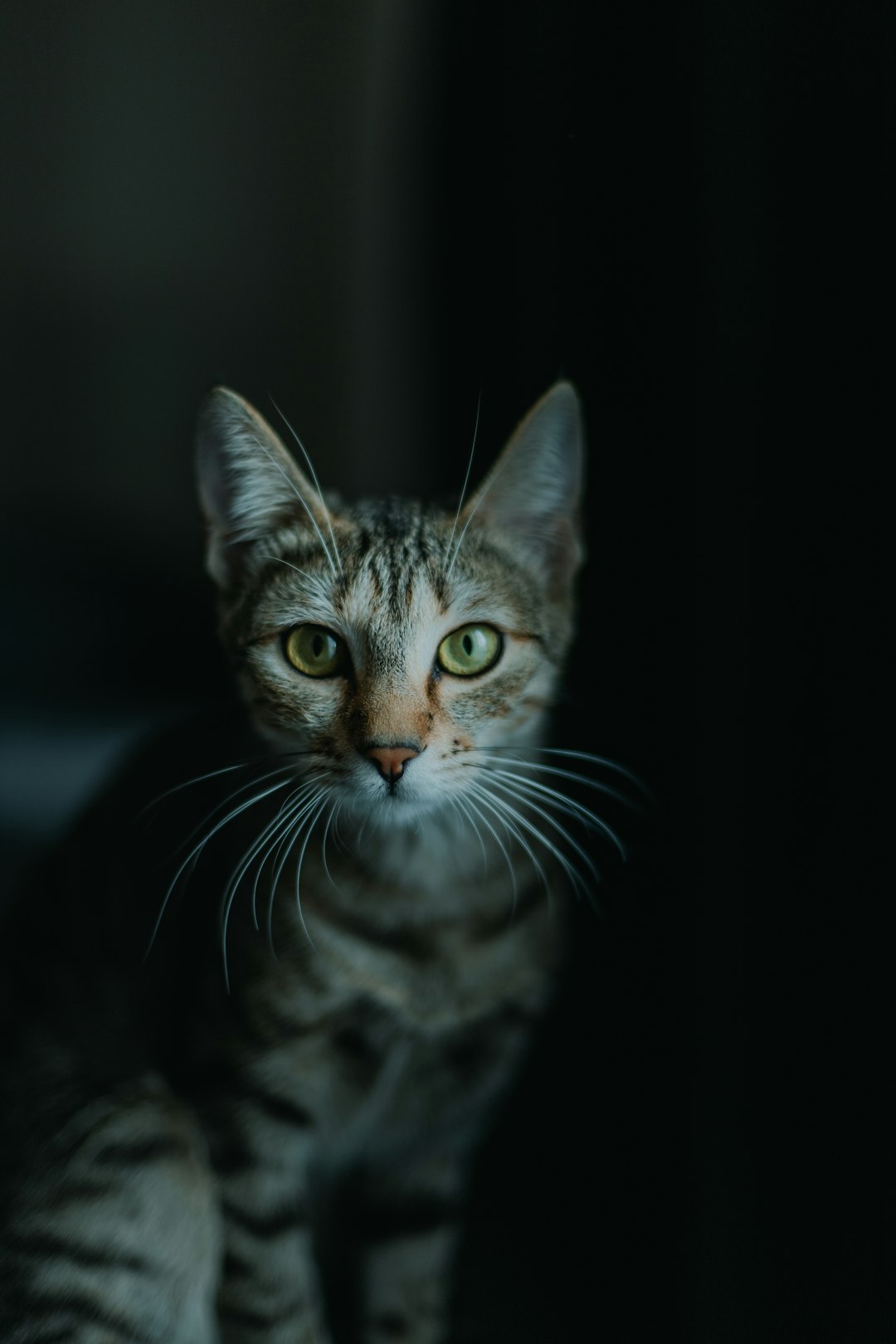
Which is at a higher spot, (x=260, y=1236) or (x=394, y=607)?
(x=394, y=607)

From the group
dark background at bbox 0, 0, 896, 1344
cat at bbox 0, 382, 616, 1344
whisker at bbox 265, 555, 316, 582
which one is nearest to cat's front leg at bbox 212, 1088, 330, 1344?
cat at bbox 0, 382, 616, 1344

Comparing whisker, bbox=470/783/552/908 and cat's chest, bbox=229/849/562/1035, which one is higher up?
whisker, bbox=470/783/552/908

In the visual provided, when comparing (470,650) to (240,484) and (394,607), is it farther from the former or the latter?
(240,484)

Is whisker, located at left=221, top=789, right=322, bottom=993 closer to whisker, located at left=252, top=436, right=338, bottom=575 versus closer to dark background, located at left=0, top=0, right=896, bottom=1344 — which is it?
whisker, located at left=252, top=436, right=338, bottom=575

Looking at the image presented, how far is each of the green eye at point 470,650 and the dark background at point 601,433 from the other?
0.22m

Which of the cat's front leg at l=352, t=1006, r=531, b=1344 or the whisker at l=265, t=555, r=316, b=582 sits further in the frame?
the cat's front leg at l=352, t=1006, r=531, b=1344

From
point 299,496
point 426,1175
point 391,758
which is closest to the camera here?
point 391,758

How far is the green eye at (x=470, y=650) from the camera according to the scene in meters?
0.84

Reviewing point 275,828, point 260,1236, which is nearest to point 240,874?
point 275,828

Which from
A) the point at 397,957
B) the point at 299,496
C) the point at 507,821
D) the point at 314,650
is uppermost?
the point at 299,496

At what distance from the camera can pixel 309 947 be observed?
893 mm

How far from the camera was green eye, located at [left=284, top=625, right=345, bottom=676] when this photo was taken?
84cm

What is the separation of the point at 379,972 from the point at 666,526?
0.49m

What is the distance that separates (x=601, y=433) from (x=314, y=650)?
413 millimetres
